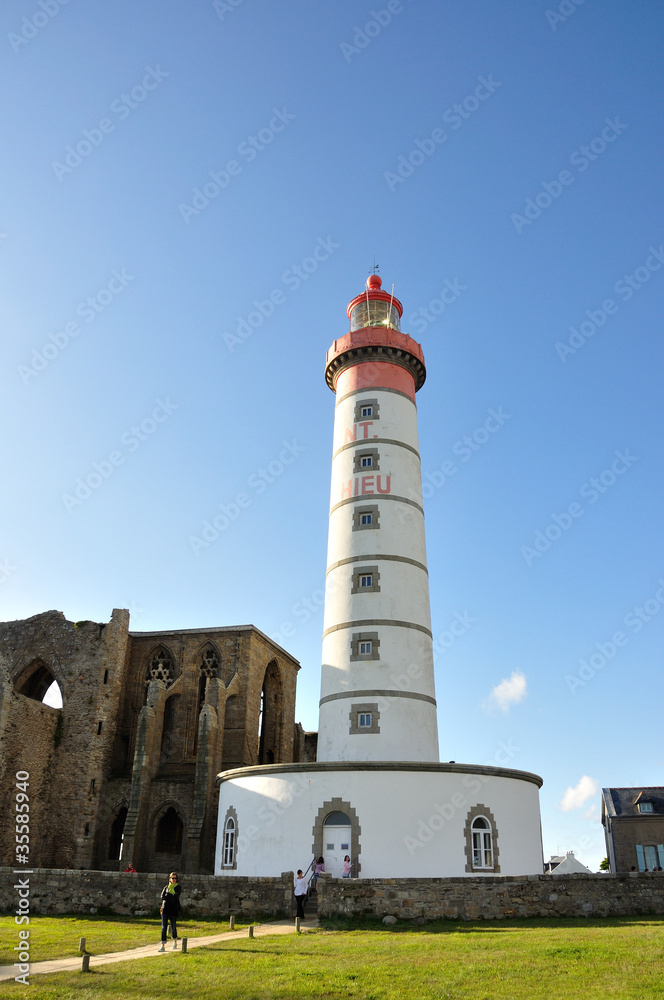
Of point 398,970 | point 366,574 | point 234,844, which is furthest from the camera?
point 366,574

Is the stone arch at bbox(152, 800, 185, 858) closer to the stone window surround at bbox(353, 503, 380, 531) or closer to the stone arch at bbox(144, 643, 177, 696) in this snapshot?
the stone arch at bbox(144, 643, 177, 696)

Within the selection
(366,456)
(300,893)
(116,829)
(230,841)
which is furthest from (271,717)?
Result: (300,893)

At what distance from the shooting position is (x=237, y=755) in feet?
92.6

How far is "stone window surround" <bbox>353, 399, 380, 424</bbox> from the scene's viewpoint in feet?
85.2

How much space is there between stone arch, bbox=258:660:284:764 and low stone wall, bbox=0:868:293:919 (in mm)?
13730

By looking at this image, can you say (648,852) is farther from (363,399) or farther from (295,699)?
(363,399)

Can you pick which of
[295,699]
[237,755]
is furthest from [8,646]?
[295,699]

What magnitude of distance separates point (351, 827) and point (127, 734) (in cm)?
1384

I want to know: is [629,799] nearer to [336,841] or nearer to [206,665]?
[206,665]

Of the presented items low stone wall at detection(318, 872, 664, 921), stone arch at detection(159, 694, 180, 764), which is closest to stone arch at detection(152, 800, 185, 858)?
stone arch at detection(159, 694, 180, 764)

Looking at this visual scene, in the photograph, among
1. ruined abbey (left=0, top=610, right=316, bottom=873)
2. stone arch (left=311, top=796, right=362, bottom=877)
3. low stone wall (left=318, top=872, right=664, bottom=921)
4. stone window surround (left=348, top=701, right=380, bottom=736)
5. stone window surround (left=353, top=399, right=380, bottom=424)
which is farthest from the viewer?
stone window surround (left=353, top=399, right=380, bottom=424)

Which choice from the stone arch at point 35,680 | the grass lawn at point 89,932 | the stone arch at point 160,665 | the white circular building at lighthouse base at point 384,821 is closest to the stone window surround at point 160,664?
the stone arch at point 160,665

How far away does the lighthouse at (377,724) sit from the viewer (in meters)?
18.9

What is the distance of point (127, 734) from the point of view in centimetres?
2953
